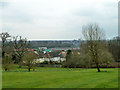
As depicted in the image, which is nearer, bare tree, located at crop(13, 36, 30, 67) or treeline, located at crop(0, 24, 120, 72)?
treeline, located at crop(0, 24, 120, 72)

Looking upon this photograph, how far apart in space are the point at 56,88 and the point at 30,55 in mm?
29457

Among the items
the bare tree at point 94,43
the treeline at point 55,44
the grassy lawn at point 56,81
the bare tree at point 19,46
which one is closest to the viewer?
the grassy lawn at point 56,81

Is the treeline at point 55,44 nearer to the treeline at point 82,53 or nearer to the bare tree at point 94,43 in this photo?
the treeline at point 82,53

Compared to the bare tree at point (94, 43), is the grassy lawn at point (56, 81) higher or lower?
lower

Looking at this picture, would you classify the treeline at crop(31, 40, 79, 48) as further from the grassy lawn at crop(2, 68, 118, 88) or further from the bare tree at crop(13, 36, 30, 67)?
the grassy lawn at crop(2, 68, 118, 88)

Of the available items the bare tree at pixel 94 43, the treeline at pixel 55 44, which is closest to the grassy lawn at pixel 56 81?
the bare tree at pixel 94 43

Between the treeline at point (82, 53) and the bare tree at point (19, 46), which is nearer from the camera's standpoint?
the treeline at point (82, 53)

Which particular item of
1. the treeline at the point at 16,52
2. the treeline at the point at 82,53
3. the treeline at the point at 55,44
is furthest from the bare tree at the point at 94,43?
the treeline at the point at 55,44

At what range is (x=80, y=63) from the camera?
49.8 m

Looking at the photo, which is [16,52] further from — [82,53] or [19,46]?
[82,53]

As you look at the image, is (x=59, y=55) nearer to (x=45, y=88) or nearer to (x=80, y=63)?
(x=80, y=63)

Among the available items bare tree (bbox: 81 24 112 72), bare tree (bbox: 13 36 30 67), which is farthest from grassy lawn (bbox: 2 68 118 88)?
bare tree (bbox: 13 36 30 67)

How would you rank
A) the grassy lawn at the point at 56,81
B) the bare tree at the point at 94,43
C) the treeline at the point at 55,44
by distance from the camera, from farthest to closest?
the treeline at the point at 55,44 < the bare tree at the point at 94,43 < the grassy lawn at the point at 56,81

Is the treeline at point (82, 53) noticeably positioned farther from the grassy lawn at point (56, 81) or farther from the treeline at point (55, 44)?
the treeline at point (55, 44)
